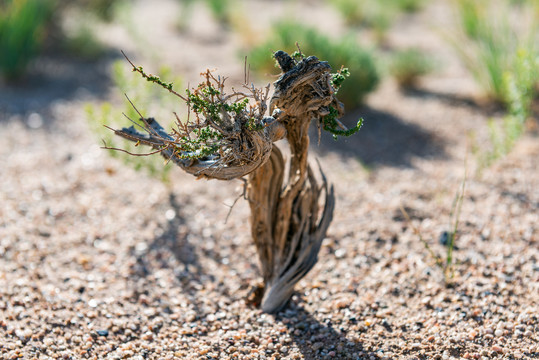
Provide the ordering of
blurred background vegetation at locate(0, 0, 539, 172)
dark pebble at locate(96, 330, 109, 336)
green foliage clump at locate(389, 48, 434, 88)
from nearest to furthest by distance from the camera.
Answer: dark pebble at locate(96, 330, 109, 336) → blurred background vegetation at locate(0, 0, 539, 172) → green foliage clump at locate(389, 48, 434, 88)

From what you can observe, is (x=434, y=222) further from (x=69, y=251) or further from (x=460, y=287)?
(x=69, y=251)

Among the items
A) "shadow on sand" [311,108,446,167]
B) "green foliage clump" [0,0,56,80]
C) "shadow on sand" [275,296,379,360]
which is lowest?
"shadow on sand" [275,296,379,360]

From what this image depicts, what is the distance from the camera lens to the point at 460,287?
8.95ft

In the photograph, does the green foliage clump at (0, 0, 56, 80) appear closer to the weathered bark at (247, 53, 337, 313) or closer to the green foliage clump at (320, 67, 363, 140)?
the weathered bark at (247, 53, 337, 313)

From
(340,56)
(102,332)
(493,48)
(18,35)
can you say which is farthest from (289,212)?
(18,35)

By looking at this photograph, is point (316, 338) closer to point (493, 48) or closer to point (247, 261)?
point (247, 261)

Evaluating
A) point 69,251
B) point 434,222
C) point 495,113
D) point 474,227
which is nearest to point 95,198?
point 69,251

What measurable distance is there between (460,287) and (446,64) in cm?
476

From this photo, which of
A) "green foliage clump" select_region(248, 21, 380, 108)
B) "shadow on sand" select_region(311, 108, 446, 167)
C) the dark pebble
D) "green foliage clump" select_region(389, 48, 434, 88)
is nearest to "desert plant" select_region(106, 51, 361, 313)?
the dark pebble

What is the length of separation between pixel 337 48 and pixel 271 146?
3.56 metres

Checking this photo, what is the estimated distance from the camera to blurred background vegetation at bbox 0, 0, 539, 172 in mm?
4086

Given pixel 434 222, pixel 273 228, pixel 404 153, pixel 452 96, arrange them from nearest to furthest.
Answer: pixel 273 228, pixel 434 222, pixel 404 153, pixel 452 96

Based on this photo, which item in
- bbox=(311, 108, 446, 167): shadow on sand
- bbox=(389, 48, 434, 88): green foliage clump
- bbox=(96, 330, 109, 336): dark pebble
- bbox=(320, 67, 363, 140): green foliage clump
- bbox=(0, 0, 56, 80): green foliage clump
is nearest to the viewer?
bbox=(320, 67, 363, 140): green foliage clump

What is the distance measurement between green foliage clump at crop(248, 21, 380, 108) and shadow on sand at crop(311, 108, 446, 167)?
0.29 m
